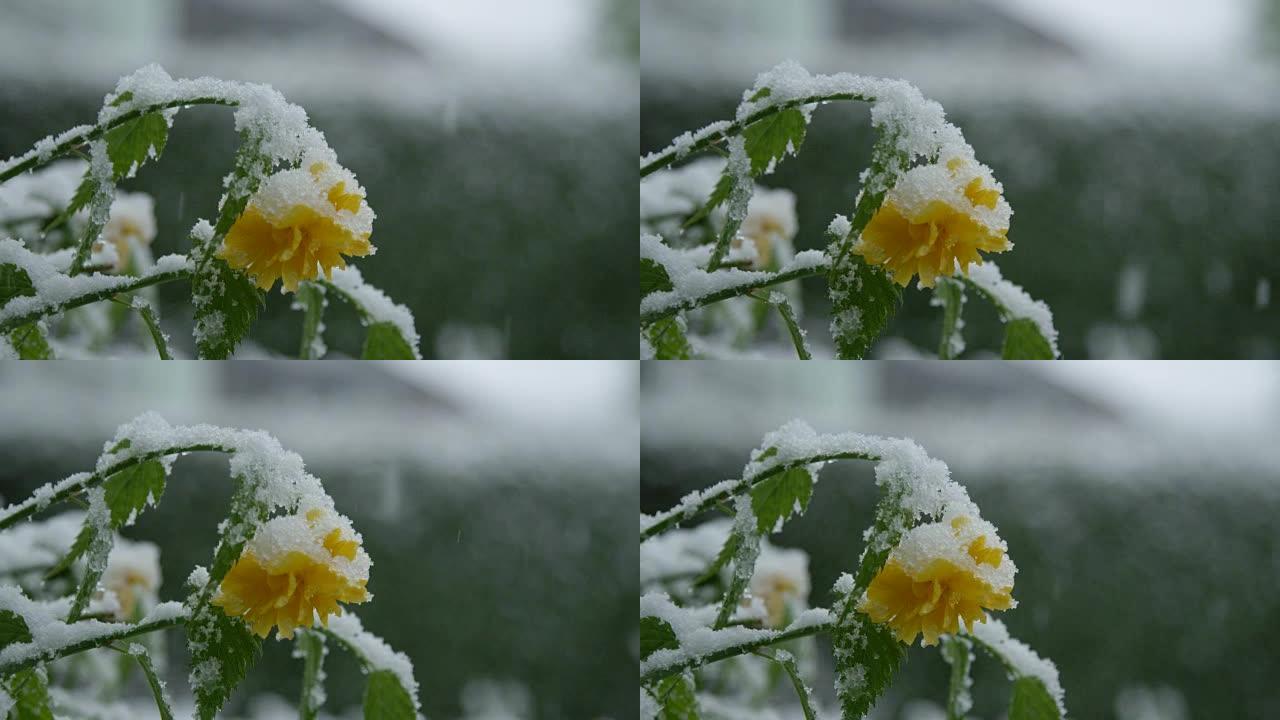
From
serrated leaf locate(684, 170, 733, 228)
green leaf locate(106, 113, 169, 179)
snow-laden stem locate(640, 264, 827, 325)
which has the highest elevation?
green leaf locate(106, 113, 169, 179)

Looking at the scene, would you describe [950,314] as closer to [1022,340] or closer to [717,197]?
[1022,340]

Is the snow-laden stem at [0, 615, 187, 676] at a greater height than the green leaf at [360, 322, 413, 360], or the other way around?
the green leaf at [360, 322, 413, 360]

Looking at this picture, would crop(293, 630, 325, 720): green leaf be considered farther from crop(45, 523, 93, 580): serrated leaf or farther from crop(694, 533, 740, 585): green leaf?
crop(694, 533, 740, 585): green leaf

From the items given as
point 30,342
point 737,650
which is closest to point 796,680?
point 737,650

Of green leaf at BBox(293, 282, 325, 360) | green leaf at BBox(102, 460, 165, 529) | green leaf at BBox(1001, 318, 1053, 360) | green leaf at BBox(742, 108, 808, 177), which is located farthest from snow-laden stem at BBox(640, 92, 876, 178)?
green leaf at BBox(102, 460, 165, 529)

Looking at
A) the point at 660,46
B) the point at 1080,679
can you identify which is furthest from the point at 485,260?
the point at 1080,679

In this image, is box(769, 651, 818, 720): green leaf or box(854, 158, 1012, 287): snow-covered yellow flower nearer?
box(854, 158, 1012, 287): snow-covered yellow flower
